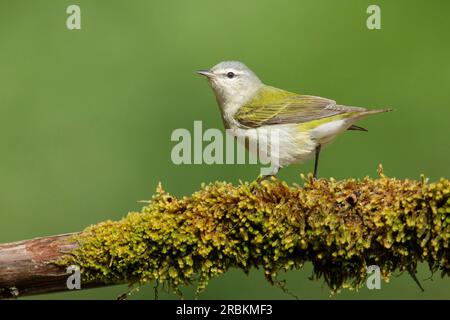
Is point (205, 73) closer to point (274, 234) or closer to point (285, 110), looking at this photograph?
point (285, 110)

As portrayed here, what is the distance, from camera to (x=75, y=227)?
6.32 meters

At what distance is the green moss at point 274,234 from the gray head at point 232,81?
6.39 ft

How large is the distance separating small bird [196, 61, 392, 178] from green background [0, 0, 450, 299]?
69cm

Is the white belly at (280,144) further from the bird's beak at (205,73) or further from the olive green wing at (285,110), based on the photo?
the bird's beak at (205,73)

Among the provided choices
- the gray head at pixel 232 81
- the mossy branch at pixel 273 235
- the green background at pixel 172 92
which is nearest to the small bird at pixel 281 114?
the gray head at pixel 232 81

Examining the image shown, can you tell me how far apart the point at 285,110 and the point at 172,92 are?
5.42 feet

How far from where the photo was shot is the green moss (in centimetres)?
367

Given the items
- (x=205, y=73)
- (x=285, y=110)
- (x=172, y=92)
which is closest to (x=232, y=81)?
(x=205, y=73)

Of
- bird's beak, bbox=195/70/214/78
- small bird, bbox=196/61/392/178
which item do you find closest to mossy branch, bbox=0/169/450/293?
small bird, bbox=196/61/392/178

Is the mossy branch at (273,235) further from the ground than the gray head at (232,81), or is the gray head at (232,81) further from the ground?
the gray head at (232,81)

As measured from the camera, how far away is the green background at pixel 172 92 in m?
6.34

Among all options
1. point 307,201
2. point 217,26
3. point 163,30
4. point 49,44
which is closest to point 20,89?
point 49,44
